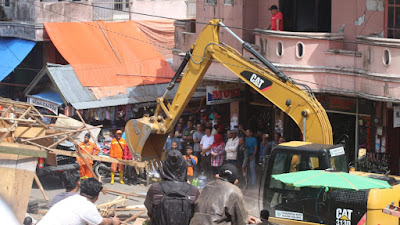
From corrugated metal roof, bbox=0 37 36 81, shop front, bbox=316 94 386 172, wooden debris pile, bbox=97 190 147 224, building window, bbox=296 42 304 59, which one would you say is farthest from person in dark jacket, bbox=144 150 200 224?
corrugated metal roof, bbox=0 37 36 81

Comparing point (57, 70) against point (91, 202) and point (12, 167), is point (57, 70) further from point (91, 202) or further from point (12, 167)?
point (91, 202)

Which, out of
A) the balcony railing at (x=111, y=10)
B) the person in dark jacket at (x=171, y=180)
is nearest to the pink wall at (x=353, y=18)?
the balcony railing at (x=111, y=10)

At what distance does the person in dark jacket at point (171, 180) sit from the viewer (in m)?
8.08

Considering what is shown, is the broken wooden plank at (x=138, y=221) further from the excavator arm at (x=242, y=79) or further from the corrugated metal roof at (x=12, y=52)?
the corrugated metal roof at (x=12, y=52)

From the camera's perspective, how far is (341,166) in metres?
11.8

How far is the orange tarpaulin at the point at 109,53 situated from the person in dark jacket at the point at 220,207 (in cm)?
1443

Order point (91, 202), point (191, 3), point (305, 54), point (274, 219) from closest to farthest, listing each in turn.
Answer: point (91, 202), point (274, 219), point (305, 54), point (191, 3)

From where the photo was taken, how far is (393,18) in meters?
16.5

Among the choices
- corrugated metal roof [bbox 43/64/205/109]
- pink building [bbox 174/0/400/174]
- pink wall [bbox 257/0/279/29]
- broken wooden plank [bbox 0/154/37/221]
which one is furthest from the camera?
corrugated metal roof [bbox 43/64/205/109]

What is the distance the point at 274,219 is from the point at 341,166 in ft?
4.81

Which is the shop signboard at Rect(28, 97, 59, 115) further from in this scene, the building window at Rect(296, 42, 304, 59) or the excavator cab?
the excavator cab

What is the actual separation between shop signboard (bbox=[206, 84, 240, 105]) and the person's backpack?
40.6 feet

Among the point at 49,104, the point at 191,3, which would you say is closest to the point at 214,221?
the point at 49,104

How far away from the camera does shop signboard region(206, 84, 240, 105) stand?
20.5 meters
